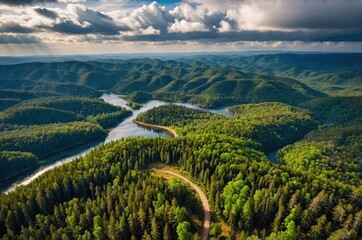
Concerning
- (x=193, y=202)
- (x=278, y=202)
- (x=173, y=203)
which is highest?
(x=173, y=203)

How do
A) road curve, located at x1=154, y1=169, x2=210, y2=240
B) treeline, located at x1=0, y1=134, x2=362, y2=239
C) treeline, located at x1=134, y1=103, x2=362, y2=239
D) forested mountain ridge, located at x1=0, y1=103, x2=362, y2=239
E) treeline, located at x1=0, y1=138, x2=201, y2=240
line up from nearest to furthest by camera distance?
1. treeline, located at x1=134, y1=103, x2=362, y2=239
2. forested mountain ridge, located at x1=0, y1=103, x2=362, y2=239
3. treeline, located at x1=0, y1=134, x2=362, y2=239
4. treeline, located at x1=0, y1=138, x2=201, y2=240
5. road curve, located at x1=154, y1=169, x2=210, y2=240

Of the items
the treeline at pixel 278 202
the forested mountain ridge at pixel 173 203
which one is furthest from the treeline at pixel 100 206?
the treeline at pixel 278 202

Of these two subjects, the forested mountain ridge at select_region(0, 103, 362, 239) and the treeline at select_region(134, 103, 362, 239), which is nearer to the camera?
the treeline at select_region(134, 103, 362, 239)

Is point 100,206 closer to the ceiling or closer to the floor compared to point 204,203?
closer to the ceiling

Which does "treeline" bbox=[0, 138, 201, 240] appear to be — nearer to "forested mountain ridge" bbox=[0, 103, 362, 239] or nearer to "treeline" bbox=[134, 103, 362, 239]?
"forested mountain ridge" bbox=[0, 103, 362, 239]

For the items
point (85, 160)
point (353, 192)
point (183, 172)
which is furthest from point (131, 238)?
point (353, 192)

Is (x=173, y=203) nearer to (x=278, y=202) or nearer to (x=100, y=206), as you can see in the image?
(x=100, y=206)

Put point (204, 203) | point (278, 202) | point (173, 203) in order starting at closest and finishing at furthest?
point (173, 203) → point (278, 202) → point (204, 203)

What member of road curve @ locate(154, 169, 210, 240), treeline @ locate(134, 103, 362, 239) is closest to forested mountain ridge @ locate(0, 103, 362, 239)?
treeline @ locate(134, 103, 362, 239)

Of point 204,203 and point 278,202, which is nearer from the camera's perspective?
point 278,202

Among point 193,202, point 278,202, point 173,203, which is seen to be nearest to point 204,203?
point 193,202

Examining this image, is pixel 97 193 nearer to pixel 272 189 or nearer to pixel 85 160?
pixel 85 160

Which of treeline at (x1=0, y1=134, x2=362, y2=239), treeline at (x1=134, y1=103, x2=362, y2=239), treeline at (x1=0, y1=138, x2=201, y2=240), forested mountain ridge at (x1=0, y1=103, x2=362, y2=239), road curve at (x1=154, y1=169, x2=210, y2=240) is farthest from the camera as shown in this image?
road curve at (x1=154, y1=169, x2=210, y2=240)
